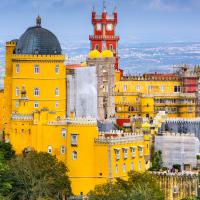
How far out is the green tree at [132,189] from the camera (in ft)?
311

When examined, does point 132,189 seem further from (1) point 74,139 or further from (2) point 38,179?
(2) point 38,179

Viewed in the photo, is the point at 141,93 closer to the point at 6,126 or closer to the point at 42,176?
the point at 6,126

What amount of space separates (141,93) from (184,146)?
23.3 m

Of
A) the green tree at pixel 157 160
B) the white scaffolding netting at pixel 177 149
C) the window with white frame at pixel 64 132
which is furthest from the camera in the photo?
the white scaffolding netting at pixel 177 149

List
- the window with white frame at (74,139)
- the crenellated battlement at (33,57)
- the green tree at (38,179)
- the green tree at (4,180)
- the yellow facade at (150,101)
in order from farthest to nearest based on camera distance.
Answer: the yellow facade at (150,101) < the crenellated battlement at (33,57) < the window with white frame at (74,139) < the green tree at (38,179) < the green tree at (4,180)

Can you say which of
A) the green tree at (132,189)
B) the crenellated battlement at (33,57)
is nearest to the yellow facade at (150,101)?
the crenellated battlement at (33,57)

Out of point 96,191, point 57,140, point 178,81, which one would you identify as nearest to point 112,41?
point 178,81

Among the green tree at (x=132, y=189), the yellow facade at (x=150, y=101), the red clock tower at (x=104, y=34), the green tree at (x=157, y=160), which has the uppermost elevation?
the red clock tower at (x=104, y=34)

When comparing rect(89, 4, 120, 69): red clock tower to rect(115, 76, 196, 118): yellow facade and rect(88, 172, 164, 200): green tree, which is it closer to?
rect(115, 76, 196, 118): yellow facade

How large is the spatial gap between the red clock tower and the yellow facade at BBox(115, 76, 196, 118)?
931 centimetres

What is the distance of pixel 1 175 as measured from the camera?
9981 cm

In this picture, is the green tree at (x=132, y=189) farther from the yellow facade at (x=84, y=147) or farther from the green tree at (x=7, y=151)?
the green tree at (x=7, y=151)

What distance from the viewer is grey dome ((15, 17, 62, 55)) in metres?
116

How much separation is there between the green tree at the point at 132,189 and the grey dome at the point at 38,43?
1991cm
